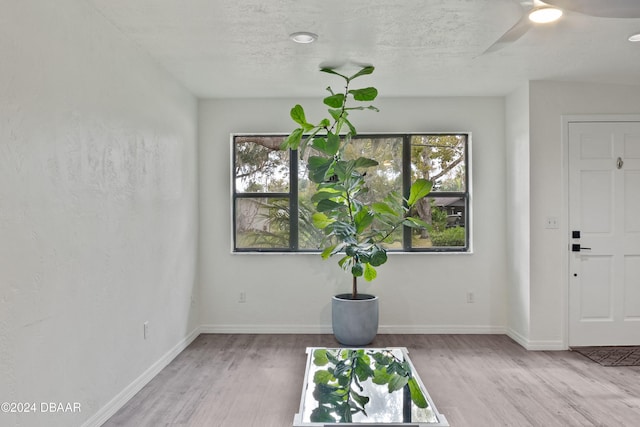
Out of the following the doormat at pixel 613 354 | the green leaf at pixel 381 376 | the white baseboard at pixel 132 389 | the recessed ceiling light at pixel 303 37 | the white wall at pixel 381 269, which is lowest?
the doormat at pixel 613 354

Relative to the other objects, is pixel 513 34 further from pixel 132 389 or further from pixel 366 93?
pixel 132 389

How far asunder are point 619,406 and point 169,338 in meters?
3.36

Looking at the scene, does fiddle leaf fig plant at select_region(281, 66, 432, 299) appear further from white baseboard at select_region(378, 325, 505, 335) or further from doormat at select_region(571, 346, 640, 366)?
doormat at select_region(571, 346, 640, 366)

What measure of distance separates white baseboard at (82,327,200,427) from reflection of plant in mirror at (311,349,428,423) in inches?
49.5

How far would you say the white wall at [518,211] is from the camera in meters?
4.07

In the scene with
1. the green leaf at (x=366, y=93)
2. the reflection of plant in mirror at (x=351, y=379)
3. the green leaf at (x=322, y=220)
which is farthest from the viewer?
the green leaf at (x=322, y=220)

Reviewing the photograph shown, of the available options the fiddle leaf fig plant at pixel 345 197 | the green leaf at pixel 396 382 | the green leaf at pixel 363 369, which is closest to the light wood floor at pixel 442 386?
the green leaf at pixel 396 382

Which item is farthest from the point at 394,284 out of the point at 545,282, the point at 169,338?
the point at 169,338

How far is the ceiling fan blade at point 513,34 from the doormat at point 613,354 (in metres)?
2.71

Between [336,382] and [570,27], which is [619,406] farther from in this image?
[570,27]

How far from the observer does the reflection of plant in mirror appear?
2.23 meters

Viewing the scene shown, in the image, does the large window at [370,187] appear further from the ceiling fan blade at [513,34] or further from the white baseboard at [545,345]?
the ceiling fan blade at [513,34]

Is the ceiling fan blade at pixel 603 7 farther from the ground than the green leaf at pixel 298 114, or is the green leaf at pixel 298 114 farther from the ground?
the ceiling fan blade at pixel 603 7

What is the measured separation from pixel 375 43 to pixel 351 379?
2.26 meters
